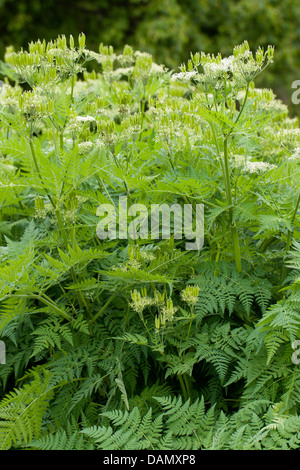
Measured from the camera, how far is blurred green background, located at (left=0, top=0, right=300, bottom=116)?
8.24 meters

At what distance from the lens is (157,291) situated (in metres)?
1.90

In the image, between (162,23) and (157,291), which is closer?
(157,291)

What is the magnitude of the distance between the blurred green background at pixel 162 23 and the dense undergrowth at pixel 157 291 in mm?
6346

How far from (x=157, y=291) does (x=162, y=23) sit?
7.65m

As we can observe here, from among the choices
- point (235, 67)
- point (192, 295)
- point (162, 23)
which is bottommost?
point (192, 295)

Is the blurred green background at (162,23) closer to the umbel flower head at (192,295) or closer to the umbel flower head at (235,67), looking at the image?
the umbel flower head at (235,67)

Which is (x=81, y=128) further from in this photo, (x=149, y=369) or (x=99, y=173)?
(x=149, y=369)

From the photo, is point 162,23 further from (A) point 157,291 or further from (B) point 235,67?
(A) point 157,291

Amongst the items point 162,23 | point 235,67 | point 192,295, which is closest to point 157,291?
point 192,295

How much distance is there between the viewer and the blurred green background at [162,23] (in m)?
8.24

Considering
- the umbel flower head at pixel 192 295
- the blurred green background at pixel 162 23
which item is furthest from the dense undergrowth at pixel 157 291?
the blurred green background at pixel 162 23

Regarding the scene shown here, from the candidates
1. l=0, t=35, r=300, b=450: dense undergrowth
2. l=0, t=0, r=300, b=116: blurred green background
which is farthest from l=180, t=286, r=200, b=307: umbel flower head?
l=0, t=0, r=300, b=116: blurred green background

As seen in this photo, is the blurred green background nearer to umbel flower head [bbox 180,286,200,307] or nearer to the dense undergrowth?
the dense undergrowth
